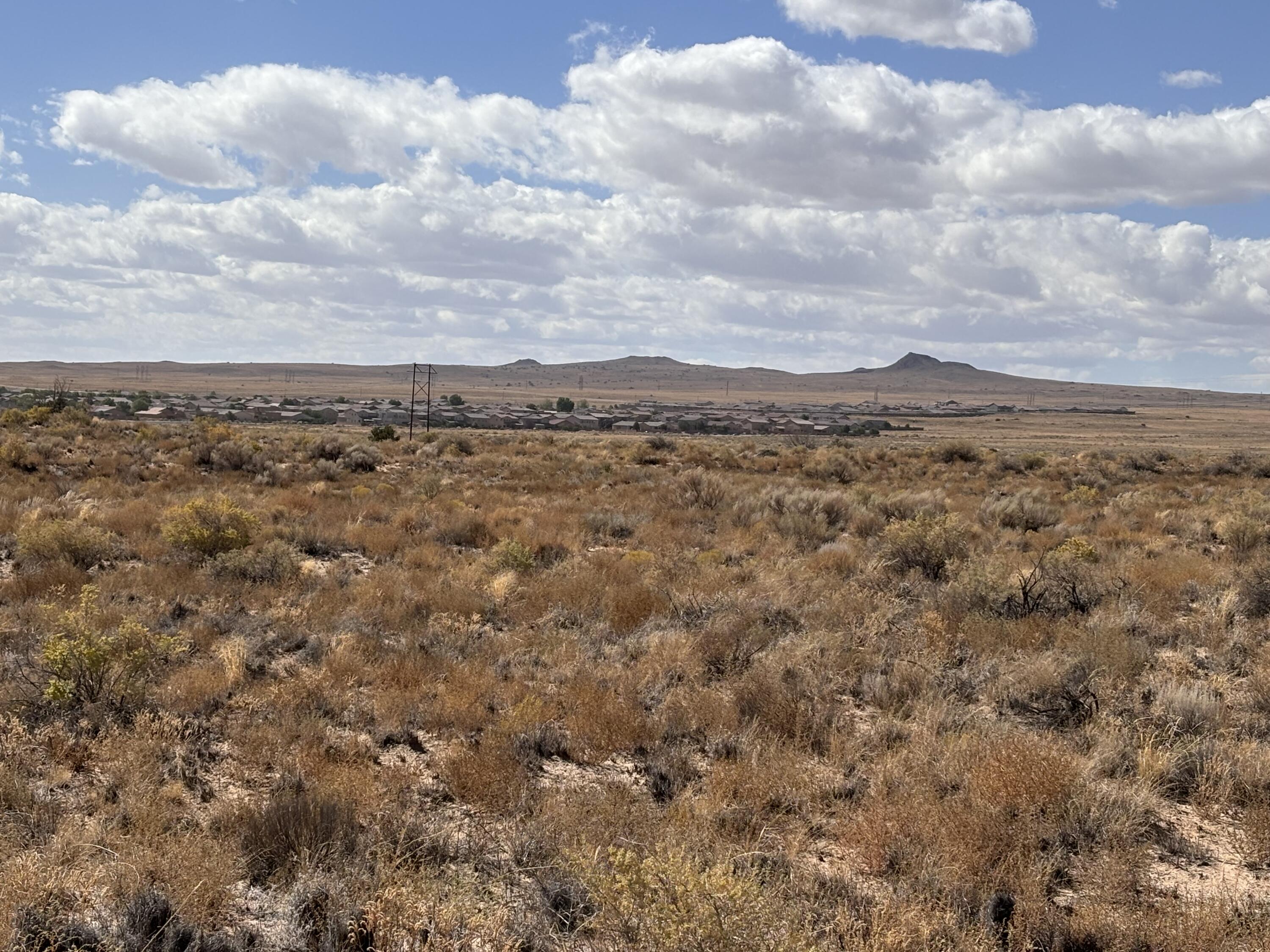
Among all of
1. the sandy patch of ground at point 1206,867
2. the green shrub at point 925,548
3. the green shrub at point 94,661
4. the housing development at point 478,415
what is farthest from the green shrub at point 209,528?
the housing development at point 478,415

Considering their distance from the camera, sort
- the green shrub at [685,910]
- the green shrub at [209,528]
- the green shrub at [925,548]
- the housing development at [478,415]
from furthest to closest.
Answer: the housing development at [478,415], the green shrub at [925,548], the green shrub at [209,528], the green shrub at [685,910]

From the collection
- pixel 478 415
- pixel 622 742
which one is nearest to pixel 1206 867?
pixel 622 742

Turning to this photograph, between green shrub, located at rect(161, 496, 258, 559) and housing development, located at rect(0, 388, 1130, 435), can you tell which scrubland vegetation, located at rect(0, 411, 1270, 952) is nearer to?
green shrub, located at rect(161, 496, 258, 559)

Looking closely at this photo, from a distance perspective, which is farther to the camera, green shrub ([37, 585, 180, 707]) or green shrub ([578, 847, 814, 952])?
green shrub ([37, 585, 180, 707])

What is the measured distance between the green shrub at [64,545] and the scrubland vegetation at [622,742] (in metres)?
0.05

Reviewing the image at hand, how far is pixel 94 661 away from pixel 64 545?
19.2 ft

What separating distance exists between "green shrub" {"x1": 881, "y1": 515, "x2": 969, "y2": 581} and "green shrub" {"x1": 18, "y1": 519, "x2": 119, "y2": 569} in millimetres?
11176

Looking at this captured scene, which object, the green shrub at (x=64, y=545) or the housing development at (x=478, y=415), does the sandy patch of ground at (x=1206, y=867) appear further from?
the housing development at (x=478, y=415)

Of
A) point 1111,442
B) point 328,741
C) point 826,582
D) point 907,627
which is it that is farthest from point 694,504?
point 1111,442

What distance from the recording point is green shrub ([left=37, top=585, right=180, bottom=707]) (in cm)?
668

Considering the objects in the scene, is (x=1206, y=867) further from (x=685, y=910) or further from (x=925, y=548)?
(x=925, y=548)

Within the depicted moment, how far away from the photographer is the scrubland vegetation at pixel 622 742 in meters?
4.17

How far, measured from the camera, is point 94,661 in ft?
22.1

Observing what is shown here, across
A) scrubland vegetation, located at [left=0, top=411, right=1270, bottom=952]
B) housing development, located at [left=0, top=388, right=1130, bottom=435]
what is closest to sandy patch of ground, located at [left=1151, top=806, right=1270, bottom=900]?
scrubland vegetation, located at [left=0, top=411, right=1270, bottom=952]
